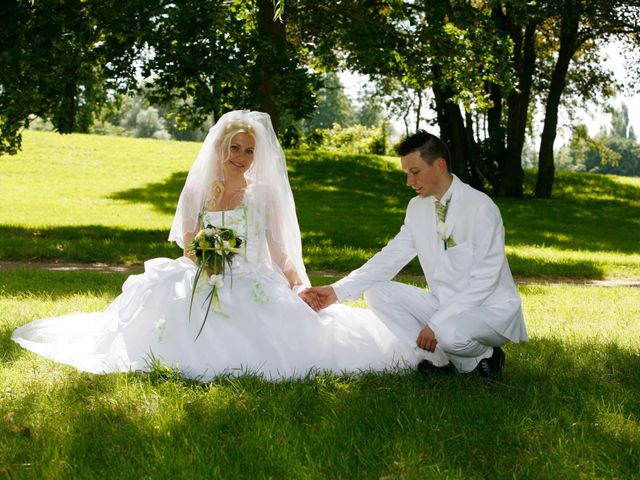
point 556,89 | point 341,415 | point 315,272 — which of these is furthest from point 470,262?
point 556,89

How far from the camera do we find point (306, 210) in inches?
886

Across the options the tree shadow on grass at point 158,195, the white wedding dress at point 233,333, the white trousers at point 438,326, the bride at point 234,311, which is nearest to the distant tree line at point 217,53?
the tree shadow on grass at point 158,195

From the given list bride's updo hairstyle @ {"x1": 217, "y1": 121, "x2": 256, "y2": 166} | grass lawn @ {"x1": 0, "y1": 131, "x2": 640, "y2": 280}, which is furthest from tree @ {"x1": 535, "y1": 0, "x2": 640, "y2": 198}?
bride's updo hairstyle @ {"x1": 217, "y1": 121, "x2": 256, "y2": 166}

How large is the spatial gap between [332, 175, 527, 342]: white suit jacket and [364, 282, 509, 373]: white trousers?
59mm

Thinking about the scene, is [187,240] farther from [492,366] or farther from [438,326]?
[492,366]

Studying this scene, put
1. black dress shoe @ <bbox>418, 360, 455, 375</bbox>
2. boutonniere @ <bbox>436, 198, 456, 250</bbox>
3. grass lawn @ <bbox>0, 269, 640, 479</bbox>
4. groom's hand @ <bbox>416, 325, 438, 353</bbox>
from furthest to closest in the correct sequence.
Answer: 1. black dress shoe @ <bbox>418, 360, 455, 375</bbox>
2. boutonniere @ <bbox>436, 198, 456, 250</bbox>
3. groom's hand @ <bbox>416, 325, 438, 353</bbox>
4. grass lawn @ <bbox>0, 269, 640, 479</bbox>

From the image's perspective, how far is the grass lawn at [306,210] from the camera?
14.5m

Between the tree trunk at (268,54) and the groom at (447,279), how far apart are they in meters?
7.84

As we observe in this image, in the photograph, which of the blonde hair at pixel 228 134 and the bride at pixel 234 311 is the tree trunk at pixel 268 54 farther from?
the bride at pixel 234 311

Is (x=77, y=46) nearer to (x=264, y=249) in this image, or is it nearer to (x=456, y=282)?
(x=264, y=249)

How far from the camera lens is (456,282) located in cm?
548

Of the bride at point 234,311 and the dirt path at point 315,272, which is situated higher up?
the bride at point 234,311

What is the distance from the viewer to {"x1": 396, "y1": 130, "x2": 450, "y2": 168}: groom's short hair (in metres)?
5.37

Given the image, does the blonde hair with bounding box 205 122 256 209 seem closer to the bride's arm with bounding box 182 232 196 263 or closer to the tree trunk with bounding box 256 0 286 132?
the bride's arm with bounding box 182 232 196 263
